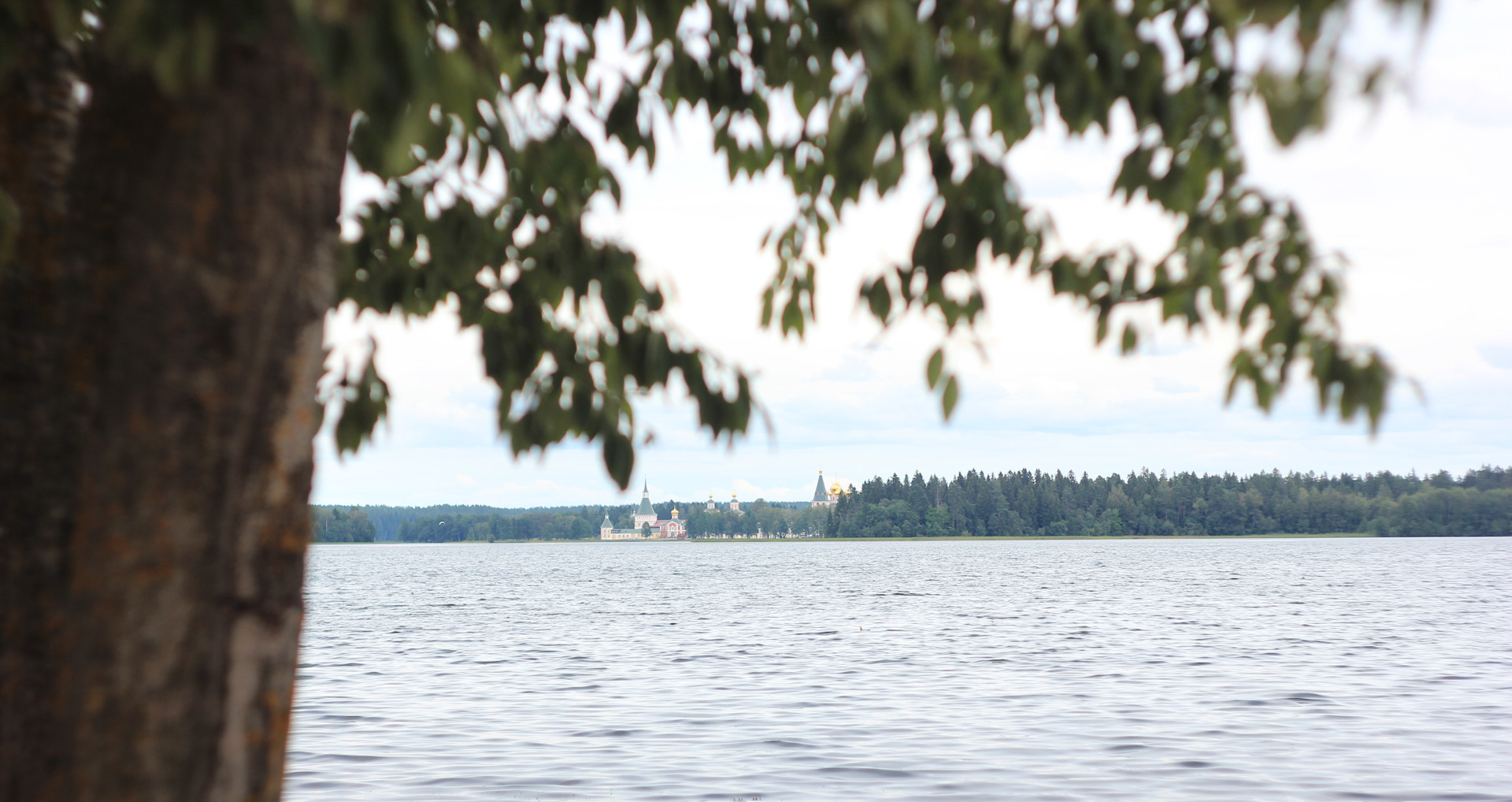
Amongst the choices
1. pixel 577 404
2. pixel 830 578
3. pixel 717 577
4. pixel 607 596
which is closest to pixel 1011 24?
pixel 577 404

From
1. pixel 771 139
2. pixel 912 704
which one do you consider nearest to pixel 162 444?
pixel 771 139

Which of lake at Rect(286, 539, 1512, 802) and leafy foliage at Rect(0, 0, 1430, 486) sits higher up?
leafy foliage at Rect(0, 0, 1430, 486)

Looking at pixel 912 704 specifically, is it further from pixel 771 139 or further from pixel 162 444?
pixel 162 444

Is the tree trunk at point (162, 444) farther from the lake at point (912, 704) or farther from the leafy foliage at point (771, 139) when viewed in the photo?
the lake at point (912, 704)

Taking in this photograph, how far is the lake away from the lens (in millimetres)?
17547

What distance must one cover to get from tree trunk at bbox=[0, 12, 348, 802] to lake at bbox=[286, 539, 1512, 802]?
14028mm

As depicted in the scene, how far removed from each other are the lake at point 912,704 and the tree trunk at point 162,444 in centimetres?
1403

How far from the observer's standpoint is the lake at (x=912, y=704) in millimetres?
17547

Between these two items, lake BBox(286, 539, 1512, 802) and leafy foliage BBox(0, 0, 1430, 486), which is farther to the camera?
lake BBox(286, 539, 1512, 802)

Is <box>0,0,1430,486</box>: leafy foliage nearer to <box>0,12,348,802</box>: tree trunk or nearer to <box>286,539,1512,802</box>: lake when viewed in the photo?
<box>0,12,348,802</box>: tree trunk

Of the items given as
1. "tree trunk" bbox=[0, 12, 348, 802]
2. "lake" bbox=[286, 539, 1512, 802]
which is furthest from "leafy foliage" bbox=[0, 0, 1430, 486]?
"lake" bbox=[286, 539, 1512, 802]

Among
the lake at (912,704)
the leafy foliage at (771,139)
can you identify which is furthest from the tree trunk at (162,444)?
the lake at (912,704)

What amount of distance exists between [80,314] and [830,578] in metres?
102

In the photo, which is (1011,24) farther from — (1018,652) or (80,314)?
(1018,652)
